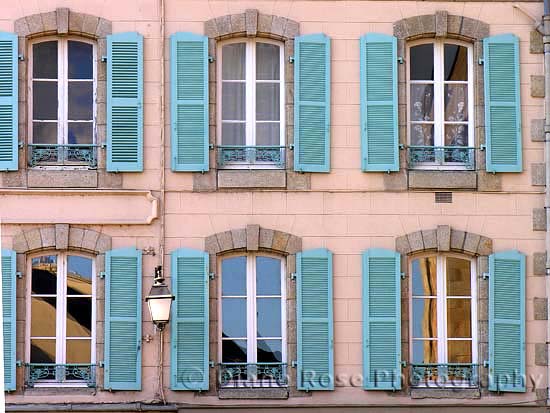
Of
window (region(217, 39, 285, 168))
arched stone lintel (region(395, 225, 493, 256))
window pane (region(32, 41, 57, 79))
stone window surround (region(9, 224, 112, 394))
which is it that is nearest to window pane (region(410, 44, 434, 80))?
window (region(217, 39, 285, 168))

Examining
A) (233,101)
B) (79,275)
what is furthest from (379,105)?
(79,275)

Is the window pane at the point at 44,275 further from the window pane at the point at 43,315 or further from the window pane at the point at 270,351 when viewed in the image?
the window pane at the point at 270,351

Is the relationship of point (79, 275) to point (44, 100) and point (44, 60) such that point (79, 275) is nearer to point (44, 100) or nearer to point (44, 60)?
point (44, 100)

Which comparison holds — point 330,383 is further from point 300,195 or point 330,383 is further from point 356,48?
Result: point 356,48

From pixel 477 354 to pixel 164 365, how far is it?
3519mm

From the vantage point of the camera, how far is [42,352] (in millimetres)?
10539

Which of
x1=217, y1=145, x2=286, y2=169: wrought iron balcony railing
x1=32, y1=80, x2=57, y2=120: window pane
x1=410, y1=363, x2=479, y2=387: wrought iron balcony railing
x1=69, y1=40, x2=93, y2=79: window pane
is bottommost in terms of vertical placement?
x1=410, y1=363, x2=479, y2=387: wrought iron balcony railing

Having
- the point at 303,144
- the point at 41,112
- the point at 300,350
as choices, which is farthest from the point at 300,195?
the point at 41,112

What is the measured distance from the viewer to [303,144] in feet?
35.1

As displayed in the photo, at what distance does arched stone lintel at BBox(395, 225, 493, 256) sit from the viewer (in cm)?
1070

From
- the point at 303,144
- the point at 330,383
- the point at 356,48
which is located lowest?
the point at 330,383

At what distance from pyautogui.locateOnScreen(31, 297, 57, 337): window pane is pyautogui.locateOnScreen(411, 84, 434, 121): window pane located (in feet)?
15.4

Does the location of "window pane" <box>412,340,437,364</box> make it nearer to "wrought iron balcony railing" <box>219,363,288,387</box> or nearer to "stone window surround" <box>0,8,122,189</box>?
"wrought iron balcony railing" <box>219,363,288,387</box>

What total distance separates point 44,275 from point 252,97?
310 centimetres
